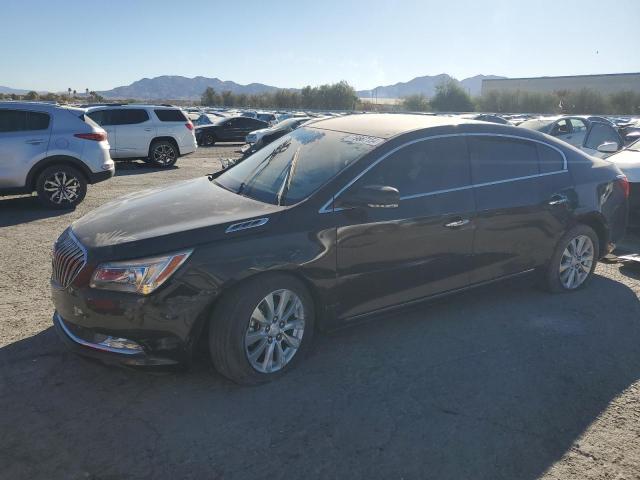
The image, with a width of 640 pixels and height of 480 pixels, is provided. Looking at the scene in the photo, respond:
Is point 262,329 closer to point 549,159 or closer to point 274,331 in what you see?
point 274,331

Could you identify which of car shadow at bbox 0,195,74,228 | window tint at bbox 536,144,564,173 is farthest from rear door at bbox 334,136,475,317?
car shadow at bbox 0,195,74,228

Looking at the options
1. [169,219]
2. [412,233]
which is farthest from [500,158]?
[169,219]

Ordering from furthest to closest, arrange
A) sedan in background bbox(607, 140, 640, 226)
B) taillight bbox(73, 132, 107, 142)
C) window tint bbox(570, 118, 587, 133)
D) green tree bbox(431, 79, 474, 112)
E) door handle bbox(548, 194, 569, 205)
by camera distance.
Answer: green tree bbox(431, 79, 474, 112) < window tint bbox(570, 118, 587, 133) < taillight bbox(73, 132, 107, 142) < sedan in background bbox(607, 140, 640, 226) < door handle bbox(548, 194, 569, 205)

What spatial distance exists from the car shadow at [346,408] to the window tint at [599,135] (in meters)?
9.59

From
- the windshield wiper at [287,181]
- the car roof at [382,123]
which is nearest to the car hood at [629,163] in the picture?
the car roof at [382,123]

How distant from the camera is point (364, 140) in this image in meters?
4.07

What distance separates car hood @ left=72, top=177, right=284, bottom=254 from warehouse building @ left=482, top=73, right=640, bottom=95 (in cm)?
7236

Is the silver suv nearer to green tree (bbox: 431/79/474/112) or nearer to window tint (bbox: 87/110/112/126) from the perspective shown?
window tint (bbox: 87/110/112/126)

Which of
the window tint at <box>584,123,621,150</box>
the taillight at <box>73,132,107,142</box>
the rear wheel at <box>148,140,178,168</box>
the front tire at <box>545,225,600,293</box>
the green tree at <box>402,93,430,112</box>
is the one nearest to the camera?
the front tire at <box>545,225,600,293</box>

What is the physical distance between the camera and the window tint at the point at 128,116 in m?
14.2

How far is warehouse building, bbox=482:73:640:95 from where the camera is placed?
7119cm

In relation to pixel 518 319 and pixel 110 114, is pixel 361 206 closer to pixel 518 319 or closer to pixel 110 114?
pixel 518 319

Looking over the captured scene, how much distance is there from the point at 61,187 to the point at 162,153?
252 inches

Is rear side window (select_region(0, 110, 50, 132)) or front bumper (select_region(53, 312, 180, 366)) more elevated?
rear side window (select_region(0, 110, 50, 132))
